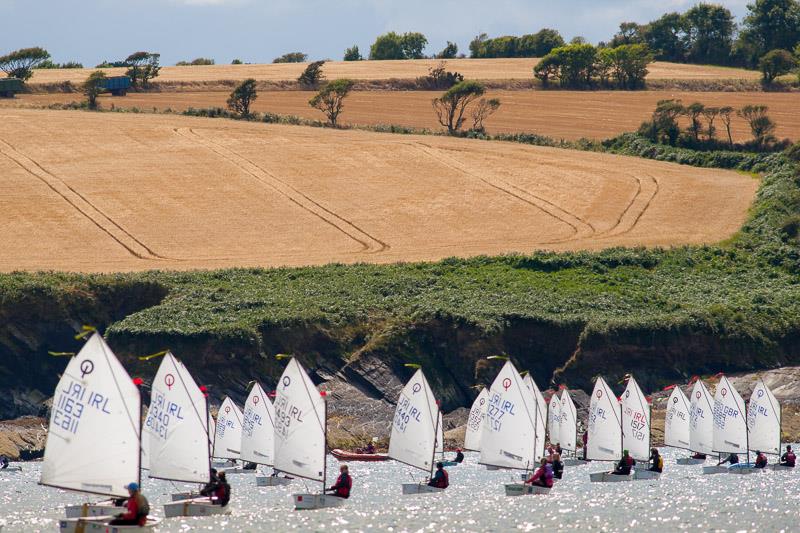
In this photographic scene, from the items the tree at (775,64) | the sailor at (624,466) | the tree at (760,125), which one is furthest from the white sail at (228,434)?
the tree at (775,64)

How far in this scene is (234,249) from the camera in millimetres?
99750

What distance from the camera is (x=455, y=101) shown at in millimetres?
149625

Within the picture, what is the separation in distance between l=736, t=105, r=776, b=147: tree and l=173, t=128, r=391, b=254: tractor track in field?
47228 mm

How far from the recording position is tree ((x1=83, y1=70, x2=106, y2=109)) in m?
154

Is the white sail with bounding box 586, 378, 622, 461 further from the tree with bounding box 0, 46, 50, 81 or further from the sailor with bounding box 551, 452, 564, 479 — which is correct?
the tree with bounding box 0, 46, 50, 81

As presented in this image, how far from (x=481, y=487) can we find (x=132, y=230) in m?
54.0

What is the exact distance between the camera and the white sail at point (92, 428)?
127ft

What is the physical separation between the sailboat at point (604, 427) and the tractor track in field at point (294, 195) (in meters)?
38.8

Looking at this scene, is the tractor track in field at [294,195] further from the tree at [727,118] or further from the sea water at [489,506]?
the tree at [727,118]

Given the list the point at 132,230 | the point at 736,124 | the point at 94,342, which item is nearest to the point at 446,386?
the point at 132,230

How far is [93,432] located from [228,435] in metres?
26.6

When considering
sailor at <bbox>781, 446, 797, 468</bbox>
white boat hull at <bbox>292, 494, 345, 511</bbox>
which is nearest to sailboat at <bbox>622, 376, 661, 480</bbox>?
sailor at <bbox>781, 446, 797, 468</bbox>

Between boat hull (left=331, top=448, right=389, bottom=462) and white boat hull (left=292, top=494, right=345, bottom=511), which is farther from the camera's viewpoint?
boat hull (left=331, top=448, right=389, bottom=462)

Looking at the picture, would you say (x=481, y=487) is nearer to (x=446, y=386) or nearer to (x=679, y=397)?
(x=679, y=397)
